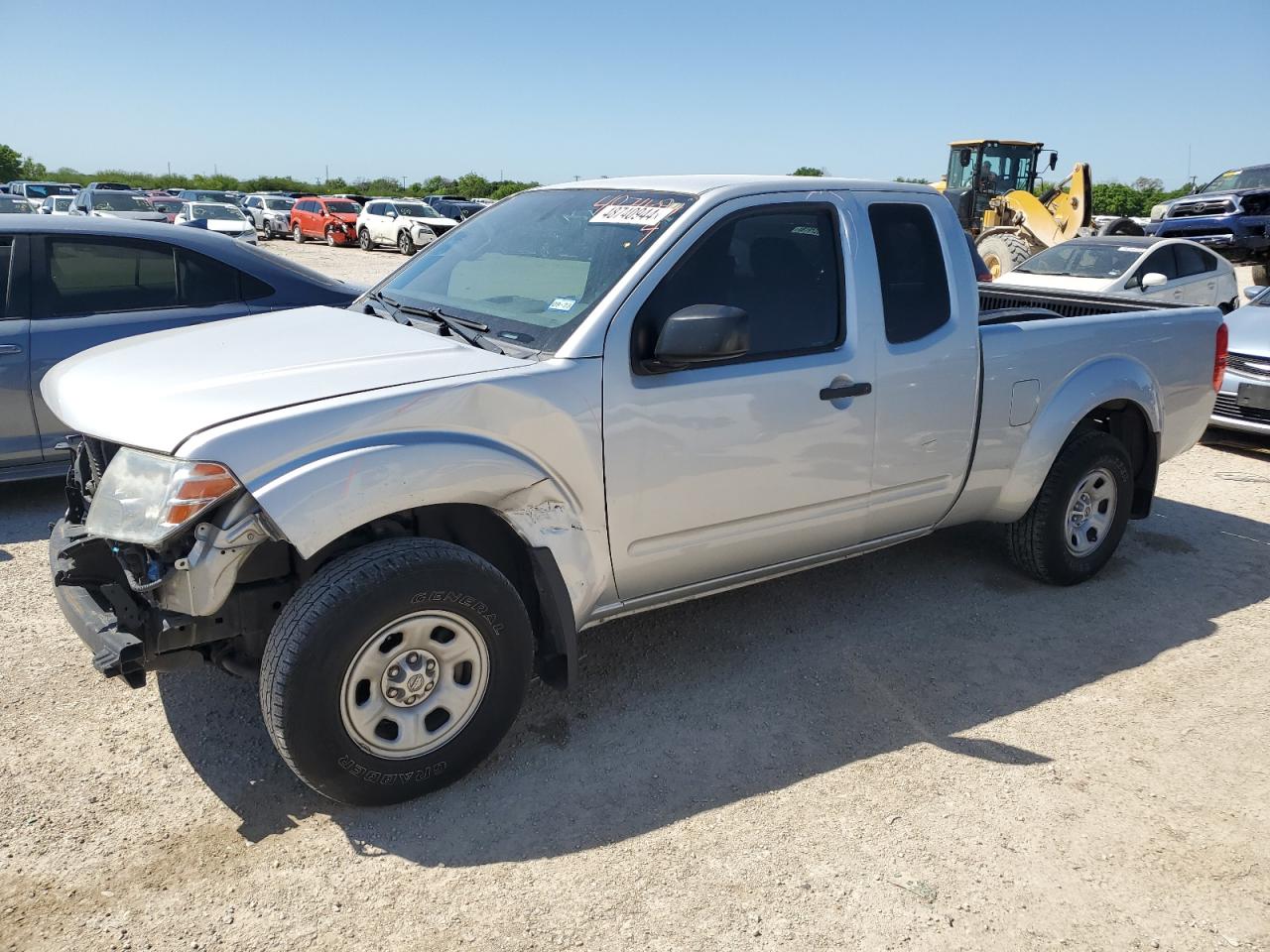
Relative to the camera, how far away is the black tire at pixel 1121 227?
20.2 metres

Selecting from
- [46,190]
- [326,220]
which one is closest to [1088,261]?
[326,220]

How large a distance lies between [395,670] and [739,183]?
2137 mm

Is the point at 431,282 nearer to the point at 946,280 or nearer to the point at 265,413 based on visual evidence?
the point at 265,413

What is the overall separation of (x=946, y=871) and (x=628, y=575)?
135 centimetres

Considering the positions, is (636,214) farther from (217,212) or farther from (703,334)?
(217,212)

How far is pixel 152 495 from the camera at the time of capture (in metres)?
2.63

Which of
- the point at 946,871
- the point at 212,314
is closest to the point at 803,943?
the point at 946,871

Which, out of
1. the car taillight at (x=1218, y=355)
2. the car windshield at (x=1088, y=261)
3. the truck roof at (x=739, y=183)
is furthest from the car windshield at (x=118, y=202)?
the car taillight at (x=1218, y=355)

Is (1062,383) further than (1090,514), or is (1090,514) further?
(1090,514)

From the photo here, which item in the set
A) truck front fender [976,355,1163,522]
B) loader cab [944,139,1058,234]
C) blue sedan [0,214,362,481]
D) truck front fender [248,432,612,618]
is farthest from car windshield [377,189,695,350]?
loader cab [944,139,1058,234]

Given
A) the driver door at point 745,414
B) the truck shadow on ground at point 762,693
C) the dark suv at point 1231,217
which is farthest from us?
the dark suv at point 1231,217

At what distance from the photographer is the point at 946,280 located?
401 centimetres

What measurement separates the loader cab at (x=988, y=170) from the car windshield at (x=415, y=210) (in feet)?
53.8

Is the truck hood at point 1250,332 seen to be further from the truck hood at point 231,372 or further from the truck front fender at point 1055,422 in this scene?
the truck hood at point 231,372
